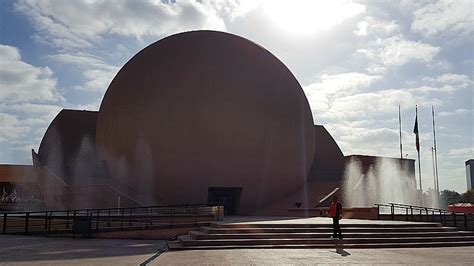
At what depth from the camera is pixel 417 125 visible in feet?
114

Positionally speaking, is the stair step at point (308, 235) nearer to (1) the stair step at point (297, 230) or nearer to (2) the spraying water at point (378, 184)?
(1) the stair step at point (297, 230)

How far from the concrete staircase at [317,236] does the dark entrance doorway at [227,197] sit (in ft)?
36.1

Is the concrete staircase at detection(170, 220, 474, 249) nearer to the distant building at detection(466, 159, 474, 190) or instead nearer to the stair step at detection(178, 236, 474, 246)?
the stair step at detection(178, 236, 474, 246)

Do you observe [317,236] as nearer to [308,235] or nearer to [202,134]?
[308,235]

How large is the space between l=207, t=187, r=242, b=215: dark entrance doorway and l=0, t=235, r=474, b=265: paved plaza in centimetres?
1355

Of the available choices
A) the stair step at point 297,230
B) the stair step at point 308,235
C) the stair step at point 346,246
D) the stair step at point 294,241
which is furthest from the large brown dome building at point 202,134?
the stair step at point 346,246

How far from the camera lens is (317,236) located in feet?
40.9

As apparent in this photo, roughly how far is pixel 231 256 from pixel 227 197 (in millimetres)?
16555

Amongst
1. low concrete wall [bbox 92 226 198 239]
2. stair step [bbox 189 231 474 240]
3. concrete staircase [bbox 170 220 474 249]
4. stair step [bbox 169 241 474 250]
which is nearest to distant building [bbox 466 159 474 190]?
concrete staircase [bbox 170 220 474 249]

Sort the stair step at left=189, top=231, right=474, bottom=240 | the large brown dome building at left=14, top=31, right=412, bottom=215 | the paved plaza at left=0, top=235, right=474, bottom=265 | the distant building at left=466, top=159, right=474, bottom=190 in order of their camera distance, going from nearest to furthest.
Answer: the paved plaza at left=0, top=235, right=474, bottom=265 < the stair step at left=189, top=231, right=474, bottom=240 < the large brown dome building at left=14, top=31, right=412, bottom=215 < the distant building at left=466, top=159, right=474, bottom=190

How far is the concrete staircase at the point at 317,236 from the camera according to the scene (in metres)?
11.6

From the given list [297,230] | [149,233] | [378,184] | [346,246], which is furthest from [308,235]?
[378,184]

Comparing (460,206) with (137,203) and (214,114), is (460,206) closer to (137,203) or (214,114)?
(214,114)

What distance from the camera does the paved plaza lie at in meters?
8.62
